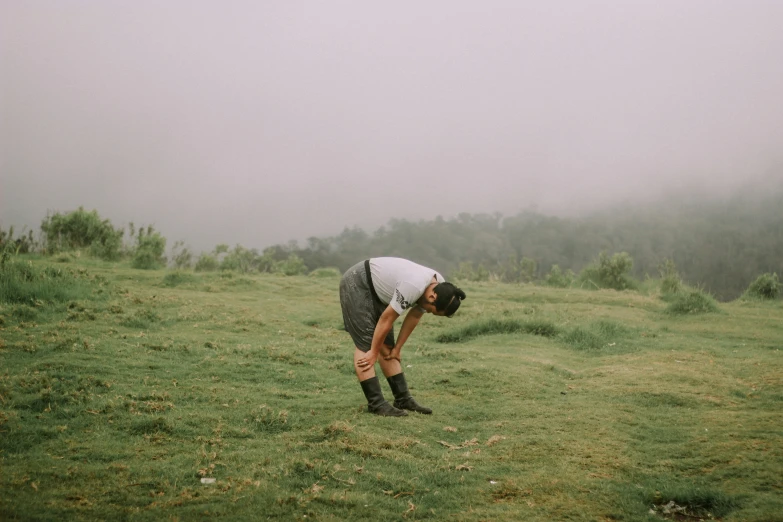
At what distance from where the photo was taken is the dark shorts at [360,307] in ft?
23.1

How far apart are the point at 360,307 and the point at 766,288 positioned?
1904 centimetres

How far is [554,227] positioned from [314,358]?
106 meters

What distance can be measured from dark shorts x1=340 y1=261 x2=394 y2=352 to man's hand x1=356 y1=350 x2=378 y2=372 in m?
0.12

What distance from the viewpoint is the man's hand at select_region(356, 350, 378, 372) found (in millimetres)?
6895

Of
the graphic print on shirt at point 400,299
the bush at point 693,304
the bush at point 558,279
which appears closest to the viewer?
the graphic print on shirt at point 400,299

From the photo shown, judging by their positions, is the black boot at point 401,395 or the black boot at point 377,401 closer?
the black boot at point 377,401

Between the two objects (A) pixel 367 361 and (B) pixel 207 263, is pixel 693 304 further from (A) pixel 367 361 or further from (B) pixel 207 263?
(B) pixel 207 263

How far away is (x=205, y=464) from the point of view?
17.4 feet

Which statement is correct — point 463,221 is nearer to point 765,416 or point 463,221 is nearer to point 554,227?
point 554,227

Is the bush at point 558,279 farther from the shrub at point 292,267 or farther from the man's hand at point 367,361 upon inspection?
the man's hand at point 367,361

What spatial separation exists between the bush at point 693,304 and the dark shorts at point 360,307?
39.9ft

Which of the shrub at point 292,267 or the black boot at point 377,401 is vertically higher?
the shrub at point 292,267

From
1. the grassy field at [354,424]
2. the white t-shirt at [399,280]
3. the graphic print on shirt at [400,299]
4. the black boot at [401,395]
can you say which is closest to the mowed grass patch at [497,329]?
the grassy field at [354,424]

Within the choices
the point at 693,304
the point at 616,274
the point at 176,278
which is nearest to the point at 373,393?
the point at 176,278
